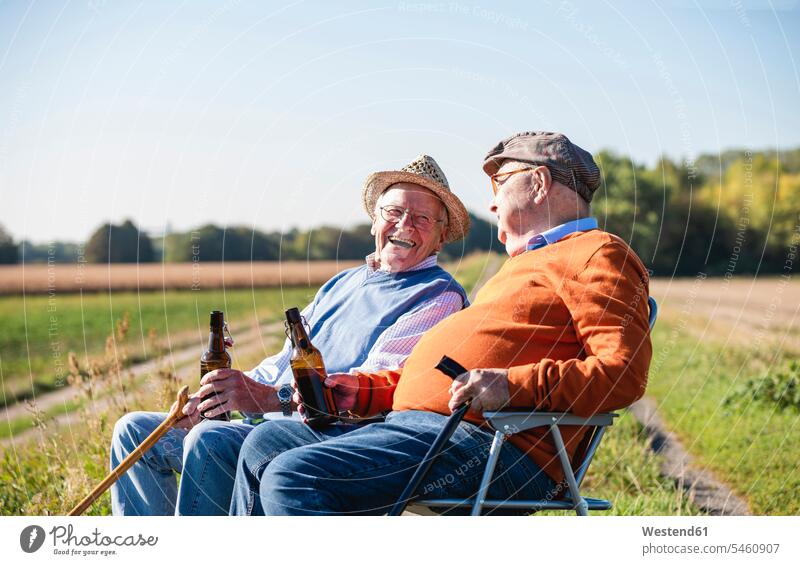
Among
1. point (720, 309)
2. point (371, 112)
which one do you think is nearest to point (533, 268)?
point (371, 112)

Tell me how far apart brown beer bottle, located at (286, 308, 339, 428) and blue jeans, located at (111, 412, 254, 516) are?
0.26 m

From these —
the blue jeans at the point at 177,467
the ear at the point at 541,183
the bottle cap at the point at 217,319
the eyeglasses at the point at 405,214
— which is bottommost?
the blue jeans at the point at 177,467

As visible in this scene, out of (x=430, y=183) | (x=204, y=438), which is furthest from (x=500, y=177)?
(x=204, y=438)

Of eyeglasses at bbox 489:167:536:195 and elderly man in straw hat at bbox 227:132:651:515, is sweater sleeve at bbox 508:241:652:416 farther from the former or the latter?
eyeglasses at bbox 489:167:536:195

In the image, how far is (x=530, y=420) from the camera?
10.5ft

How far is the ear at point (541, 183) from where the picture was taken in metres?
3.63

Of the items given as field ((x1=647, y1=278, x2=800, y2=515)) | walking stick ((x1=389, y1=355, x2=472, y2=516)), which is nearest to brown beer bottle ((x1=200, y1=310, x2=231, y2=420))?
walking stick ((x1=389, y1=355, x2=472, y2=516))

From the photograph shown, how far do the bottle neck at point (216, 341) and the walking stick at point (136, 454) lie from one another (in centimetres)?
18

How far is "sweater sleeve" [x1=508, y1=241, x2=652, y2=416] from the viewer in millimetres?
3191

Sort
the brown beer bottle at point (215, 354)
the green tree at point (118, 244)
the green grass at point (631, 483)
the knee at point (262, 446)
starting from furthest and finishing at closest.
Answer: the green tree at point (118, 244) < the green grass at point (631, 483) < the brown beer bottle at point (215, 354) < the knee at point (262, 446)

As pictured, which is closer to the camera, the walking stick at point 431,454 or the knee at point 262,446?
the walking stick at point 431,454
